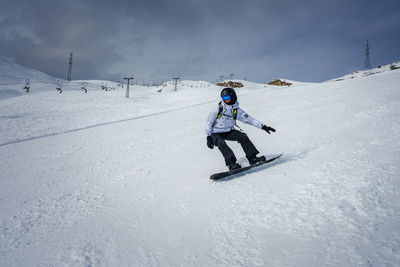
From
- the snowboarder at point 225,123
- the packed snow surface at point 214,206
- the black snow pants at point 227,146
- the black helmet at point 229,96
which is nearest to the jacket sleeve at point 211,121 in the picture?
the snowboarder at point 225,123

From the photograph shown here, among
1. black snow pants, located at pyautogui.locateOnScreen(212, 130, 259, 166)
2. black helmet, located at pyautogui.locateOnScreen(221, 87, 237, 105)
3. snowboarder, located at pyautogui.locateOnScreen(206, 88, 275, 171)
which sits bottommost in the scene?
black snow pants, located at pyautogui.locateOnScreen(212, 130, 259, 166)

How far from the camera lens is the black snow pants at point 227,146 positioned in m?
3.70

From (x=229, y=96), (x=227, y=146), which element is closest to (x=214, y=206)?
(x=227, y=146)

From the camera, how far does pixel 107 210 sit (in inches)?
112

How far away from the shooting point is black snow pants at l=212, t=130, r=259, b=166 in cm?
370

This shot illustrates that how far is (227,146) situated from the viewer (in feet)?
12.6

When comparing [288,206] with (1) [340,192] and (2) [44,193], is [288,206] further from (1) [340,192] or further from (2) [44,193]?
(2) [44,193]

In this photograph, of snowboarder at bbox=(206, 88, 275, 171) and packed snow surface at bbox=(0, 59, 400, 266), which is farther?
snowboarder at bbox=(206, 88, 275, 171)

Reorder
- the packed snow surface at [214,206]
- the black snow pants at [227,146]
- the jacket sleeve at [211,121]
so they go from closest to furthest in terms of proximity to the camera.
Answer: the packed snow surface at [214,206] → the black snow pants at [227,146] → the jacket sleeve at [211,121]

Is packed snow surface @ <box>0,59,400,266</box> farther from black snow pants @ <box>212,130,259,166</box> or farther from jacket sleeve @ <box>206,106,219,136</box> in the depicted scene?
jacket sleeve @ <box>206,106,219,136</box>

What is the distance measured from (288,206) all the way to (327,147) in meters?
2.55

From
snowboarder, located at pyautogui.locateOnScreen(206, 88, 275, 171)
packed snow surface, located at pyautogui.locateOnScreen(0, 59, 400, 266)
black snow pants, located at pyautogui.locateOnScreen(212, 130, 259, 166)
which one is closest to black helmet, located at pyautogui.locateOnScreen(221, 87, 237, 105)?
snowboarder, located at pyautogui.locateOnScreen(206, 88, 275, 171)

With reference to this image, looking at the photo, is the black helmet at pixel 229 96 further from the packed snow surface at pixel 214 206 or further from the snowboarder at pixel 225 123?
the packed snow surface at pixel 214 206

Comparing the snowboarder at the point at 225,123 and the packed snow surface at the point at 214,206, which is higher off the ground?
the snowboarder at the point at 225,123
